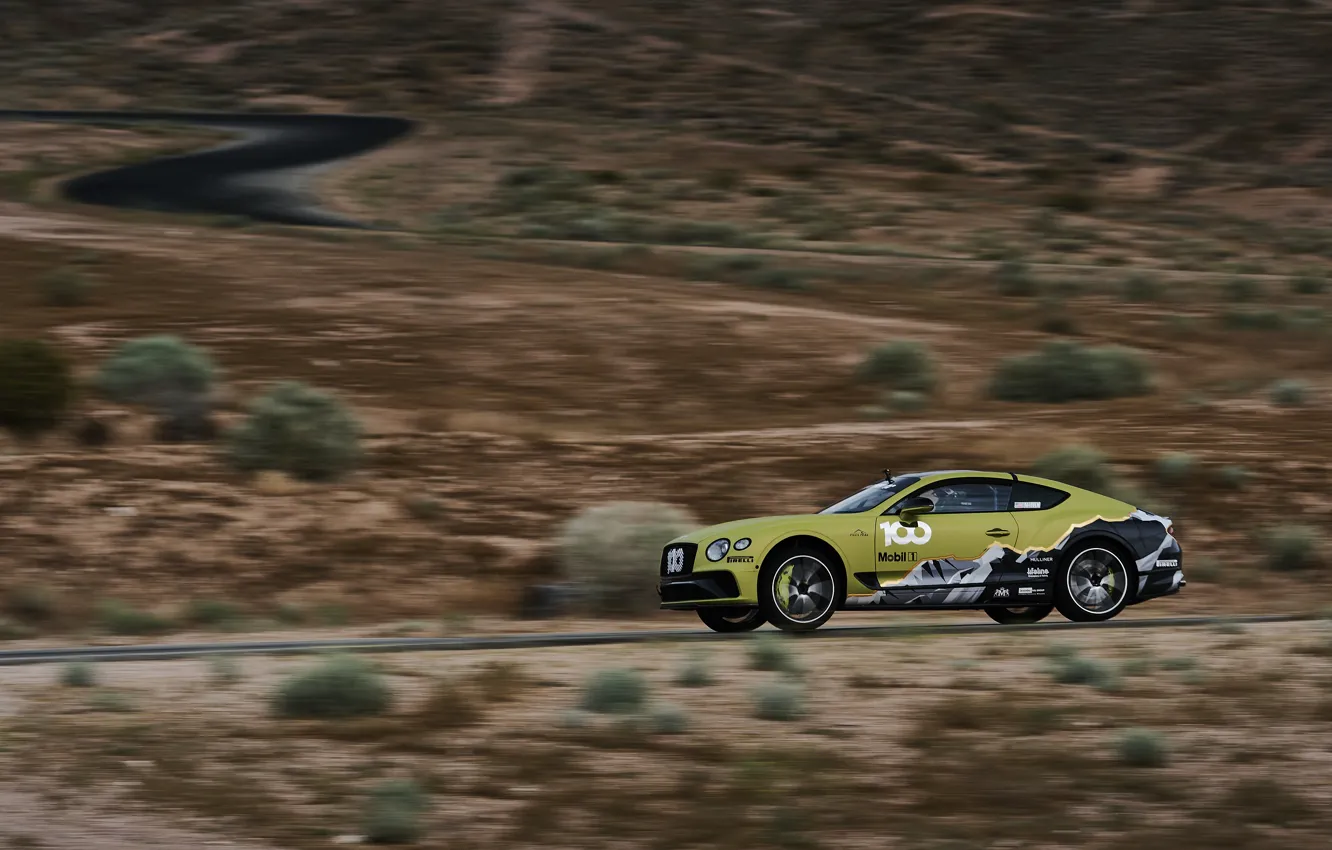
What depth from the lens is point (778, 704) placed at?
11.3m

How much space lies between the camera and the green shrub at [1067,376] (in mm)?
32812

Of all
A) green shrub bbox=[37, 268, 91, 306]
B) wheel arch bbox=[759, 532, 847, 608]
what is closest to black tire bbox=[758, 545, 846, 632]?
wheel arch bbox=[759, 532, 847, 608]

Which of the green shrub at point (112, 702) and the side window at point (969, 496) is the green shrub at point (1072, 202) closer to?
the side window at point (969, 496)

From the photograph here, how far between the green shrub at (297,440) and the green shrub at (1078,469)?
8.65 meters

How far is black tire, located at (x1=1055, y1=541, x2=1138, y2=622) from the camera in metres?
15.9

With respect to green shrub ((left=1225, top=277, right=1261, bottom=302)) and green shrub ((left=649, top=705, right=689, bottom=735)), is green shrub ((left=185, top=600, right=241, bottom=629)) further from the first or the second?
green shrub ((left=1225, top=277, right=1261, bottom=302))

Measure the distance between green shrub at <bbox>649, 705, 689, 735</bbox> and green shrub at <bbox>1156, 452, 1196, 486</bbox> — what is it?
1527cm

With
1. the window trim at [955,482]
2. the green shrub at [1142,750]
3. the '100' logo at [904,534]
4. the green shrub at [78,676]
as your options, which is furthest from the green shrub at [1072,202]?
the green shrub at [1142,750]

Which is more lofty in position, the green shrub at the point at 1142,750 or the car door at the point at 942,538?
the car door at the point at 942,538

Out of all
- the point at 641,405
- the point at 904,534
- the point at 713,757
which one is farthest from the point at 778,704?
the point at 641,405

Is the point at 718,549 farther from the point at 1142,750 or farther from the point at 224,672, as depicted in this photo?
the point at 1142,750

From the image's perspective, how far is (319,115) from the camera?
79000 mm

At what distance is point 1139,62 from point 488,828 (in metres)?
79.4

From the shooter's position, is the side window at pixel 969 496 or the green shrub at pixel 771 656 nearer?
the green shrub at pixel 771 656
